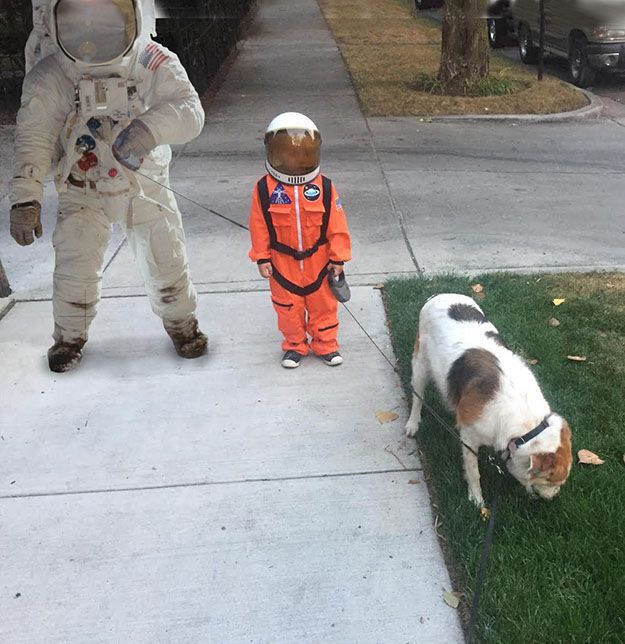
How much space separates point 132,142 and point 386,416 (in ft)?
6.02

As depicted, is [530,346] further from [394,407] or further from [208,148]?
[208,148]

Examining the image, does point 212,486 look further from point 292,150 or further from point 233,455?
point 292,150

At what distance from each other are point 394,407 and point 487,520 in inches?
37.1

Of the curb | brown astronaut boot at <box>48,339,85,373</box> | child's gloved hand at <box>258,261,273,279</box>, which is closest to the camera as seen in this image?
child's gloved hand at <box>258,261,273,279</box>

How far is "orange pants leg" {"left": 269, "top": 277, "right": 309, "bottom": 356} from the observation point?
409 cm

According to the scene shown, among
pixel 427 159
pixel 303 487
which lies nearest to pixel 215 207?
pixel 427 159

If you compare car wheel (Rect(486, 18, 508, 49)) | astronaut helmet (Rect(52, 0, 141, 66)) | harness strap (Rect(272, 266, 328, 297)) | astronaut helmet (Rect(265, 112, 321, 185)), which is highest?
astronaut helmet (Rect(52, 0, 141, 66))

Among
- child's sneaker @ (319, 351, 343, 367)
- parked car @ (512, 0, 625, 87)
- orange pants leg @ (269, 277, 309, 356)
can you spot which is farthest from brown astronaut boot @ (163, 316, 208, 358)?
parked car @ (512, 0, 625, 87)

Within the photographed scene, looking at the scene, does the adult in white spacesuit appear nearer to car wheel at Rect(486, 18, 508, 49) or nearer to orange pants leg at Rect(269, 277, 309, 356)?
orange pants leg at Rect(269, 277, 309, 356)

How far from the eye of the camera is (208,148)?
28.9ft

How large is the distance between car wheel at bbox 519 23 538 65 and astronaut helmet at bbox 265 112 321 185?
11.8 m

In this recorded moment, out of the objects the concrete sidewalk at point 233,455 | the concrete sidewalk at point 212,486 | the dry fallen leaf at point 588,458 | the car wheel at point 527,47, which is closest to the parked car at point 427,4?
the car wheel at point 527,47

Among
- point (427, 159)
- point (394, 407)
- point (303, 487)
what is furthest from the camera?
point (427, 159)

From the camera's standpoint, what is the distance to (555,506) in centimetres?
306
